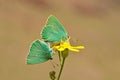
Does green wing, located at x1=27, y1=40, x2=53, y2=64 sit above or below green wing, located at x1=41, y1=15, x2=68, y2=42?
below

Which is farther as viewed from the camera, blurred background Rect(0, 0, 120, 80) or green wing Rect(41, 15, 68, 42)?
blurred background Rect(0, 0, 120, 80)

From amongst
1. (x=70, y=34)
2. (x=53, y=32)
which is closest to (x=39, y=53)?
(x=53, y=32)

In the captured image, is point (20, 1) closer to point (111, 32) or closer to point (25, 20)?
point (25, 20)

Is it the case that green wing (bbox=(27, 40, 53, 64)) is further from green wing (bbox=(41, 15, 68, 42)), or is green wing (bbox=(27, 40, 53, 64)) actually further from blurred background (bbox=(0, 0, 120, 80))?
blurred background (bbox=(0, 0, 120, 80))

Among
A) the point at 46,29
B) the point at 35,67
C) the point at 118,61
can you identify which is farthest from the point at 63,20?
the point at 46,29

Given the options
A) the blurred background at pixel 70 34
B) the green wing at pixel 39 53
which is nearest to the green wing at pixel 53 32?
the green wing at pixel 39 53

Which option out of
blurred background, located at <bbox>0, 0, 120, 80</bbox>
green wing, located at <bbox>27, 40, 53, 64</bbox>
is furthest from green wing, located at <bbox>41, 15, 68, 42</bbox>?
blurred background, located at <bbox>0, 0, 120, 80</bbox>

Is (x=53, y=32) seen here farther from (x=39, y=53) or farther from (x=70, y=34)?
(x=70, y=34)
